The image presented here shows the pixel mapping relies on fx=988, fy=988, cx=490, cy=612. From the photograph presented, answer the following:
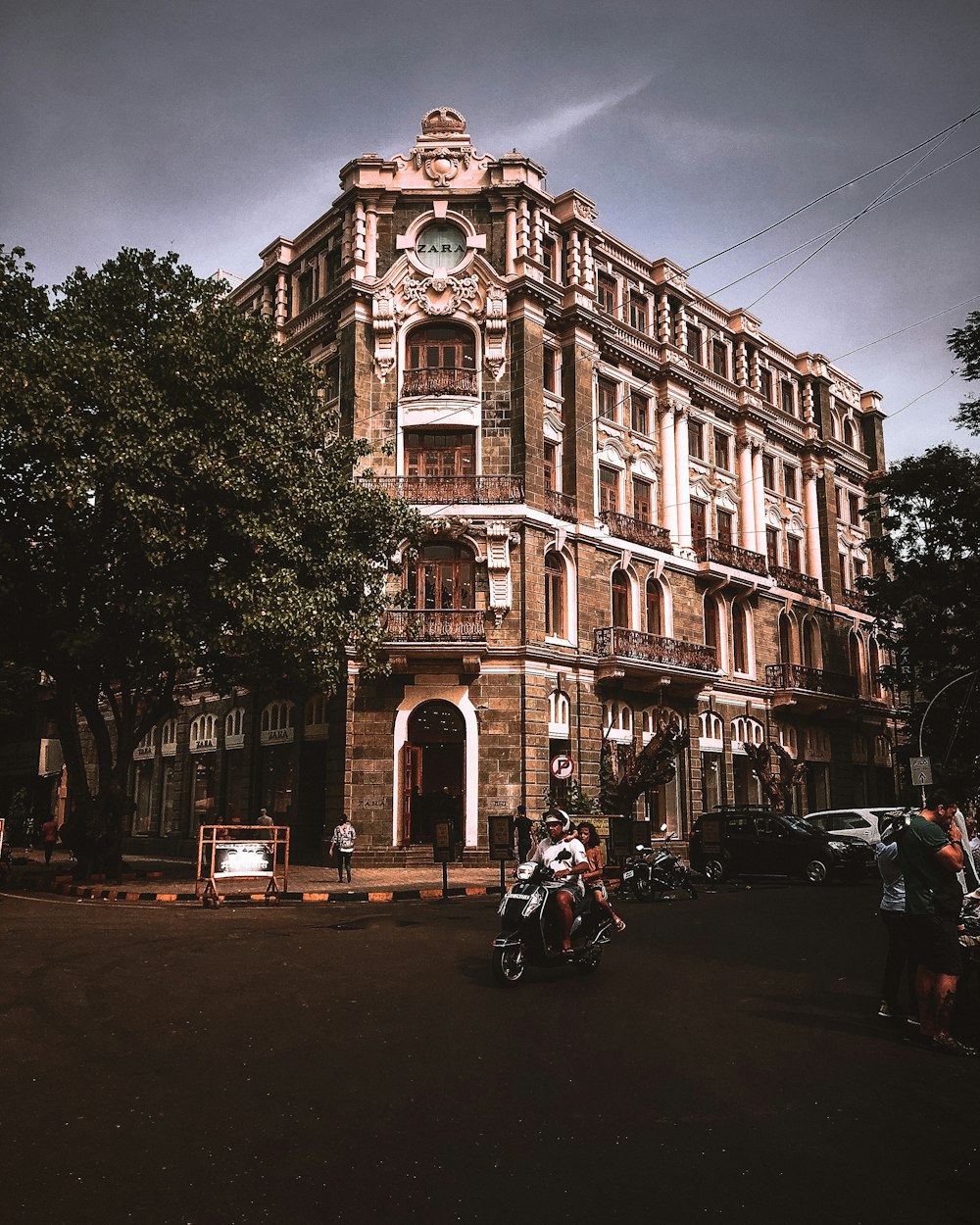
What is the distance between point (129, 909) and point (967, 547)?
28.5m

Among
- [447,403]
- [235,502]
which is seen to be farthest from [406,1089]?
[447,403]

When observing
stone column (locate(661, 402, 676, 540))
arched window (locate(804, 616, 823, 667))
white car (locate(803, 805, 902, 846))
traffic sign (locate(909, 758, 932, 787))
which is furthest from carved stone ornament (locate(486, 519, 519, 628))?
arched window (locate(804, 616, 823, 667))

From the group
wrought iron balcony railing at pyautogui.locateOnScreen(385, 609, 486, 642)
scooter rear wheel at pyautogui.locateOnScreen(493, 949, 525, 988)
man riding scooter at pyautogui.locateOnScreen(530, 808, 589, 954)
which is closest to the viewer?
scooter rear wheel at pyautogui.locateOnScreen(493, 949, 525, 988)

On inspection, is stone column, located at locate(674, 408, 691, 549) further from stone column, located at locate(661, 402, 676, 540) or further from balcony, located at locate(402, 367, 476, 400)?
balcony, located at locate(402, 367, 476, 400)

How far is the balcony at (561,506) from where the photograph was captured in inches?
1156

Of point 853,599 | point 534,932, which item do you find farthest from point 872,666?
point 534,932

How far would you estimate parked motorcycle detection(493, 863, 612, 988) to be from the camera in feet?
30.6

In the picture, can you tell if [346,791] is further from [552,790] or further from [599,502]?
[599,502]

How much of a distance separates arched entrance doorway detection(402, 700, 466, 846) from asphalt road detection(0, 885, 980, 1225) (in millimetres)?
16675

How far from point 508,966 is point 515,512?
1998 cm

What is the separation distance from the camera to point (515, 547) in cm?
2830

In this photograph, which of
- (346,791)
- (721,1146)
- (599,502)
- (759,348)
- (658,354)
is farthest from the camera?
(759,348)

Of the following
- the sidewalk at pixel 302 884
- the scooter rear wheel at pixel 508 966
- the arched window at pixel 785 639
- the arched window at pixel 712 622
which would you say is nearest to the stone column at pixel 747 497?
the arched window at pixel 712 622

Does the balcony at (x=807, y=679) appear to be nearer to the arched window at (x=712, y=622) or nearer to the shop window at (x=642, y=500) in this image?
the arched window at (x=712, y=622)
